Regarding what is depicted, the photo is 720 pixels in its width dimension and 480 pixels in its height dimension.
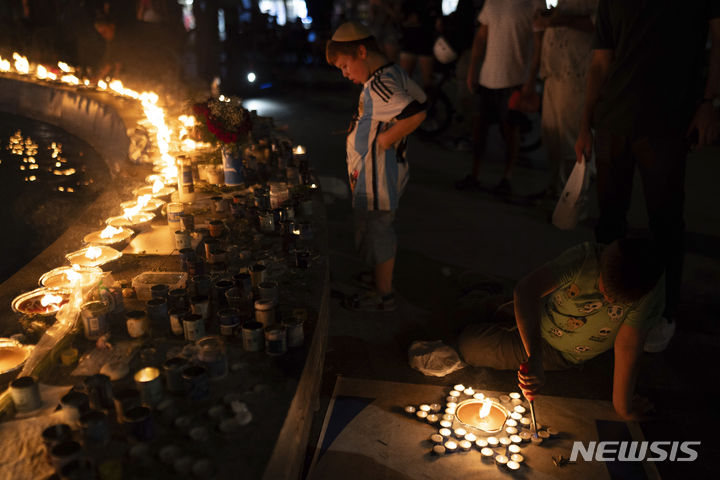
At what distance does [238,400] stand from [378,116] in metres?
1.90

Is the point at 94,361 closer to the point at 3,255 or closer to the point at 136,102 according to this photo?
the point at 3,255

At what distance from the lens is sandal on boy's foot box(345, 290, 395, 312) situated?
3674 millimetres

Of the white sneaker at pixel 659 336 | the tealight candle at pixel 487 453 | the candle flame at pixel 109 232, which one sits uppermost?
the candle flame at pixel 109 232

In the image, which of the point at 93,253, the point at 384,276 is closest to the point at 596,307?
the point at 384,276

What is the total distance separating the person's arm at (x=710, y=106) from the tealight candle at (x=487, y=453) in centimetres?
200

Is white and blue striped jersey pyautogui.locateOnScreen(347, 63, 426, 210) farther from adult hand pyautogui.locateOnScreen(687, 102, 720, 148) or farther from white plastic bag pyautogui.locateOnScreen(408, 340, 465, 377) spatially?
adult hand pyautogui.locateOnScreen(687, 102, 720, 148)

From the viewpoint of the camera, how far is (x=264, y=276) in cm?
259

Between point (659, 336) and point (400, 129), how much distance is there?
5.93 feet

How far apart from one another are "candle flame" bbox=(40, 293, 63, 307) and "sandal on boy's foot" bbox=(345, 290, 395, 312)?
5.59 ft

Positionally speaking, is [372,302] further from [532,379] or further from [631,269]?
[631,269]

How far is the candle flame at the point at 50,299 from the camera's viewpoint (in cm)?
250

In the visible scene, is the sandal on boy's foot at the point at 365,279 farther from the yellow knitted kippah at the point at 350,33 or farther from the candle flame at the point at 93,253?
the candle flame at the point at 93,253

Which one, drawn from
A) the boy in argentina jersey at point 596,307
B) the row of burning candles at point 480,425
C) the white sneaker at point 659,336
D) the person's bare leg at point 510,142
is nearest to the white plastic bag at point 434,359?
the row of burning candles at point 480,425

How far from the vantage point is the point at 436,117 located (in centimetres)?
923
